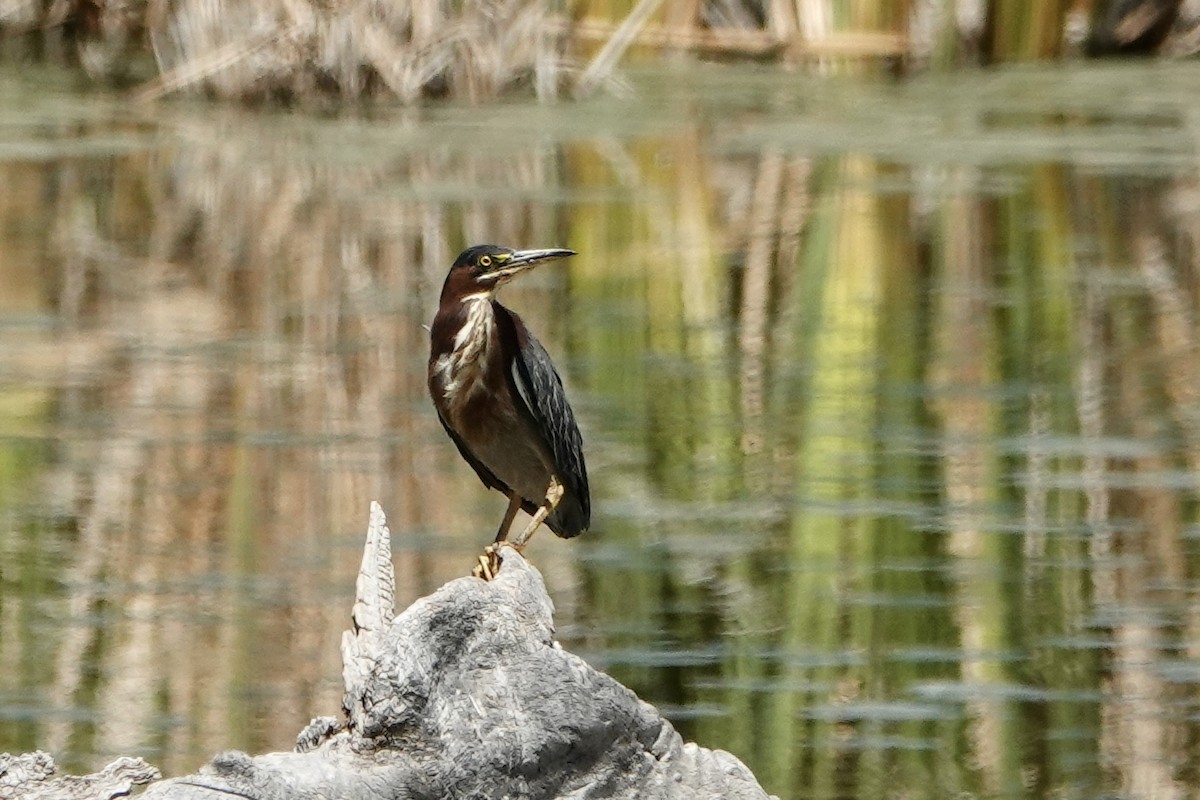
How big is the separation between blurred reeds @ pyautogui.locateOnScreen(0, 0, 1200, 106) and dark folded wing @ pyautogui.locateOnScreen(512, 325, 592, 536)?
8.10m

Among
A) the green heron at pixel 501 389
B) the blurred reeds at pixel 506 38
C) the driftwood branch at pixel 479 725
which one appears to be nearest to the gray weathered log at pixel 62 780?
the driftwood branch at pixel 479 725

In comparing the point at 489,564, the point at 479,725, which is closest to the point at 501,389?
the point at 489,564

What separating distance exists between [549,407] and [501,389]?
0.30 feet

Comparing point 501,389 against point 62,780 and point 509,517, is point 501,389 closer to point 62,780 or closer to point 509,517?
point 509,517

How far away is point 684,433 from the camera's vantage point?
7219 mm

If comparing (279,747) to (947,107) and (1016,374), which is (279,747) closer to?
(1016,374)

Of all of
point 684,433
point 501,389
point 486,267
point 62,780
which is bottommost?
point 62,780

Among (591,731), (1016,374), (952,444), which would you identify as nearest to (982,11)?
(1016,374)

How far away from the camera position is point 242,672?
5070 mm

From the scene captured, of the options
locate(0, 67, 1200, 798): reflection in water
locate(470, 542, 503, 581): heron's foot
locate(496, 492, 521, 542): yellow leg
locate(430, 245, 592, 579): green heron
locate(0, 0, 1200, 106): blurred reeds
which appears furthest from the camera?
locate(0, 0, 1200, 106): blurred reeds

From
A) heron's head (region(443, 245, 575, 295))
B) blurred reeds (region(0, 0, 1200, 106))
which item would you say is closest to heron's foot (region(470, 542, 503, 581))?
heron's head (region(443, 245, 575, 295))

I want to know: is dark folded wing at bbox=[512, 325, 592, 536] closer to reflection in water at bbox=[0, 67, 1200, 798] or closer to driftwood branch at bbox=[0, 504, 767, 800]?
reflection in water at bbox=[0, 67, 1200, 798]

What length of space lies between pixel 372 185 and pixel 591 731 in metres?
8.76

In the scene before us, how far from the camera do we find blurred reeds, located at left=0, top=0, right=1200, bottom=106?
12977 mm
